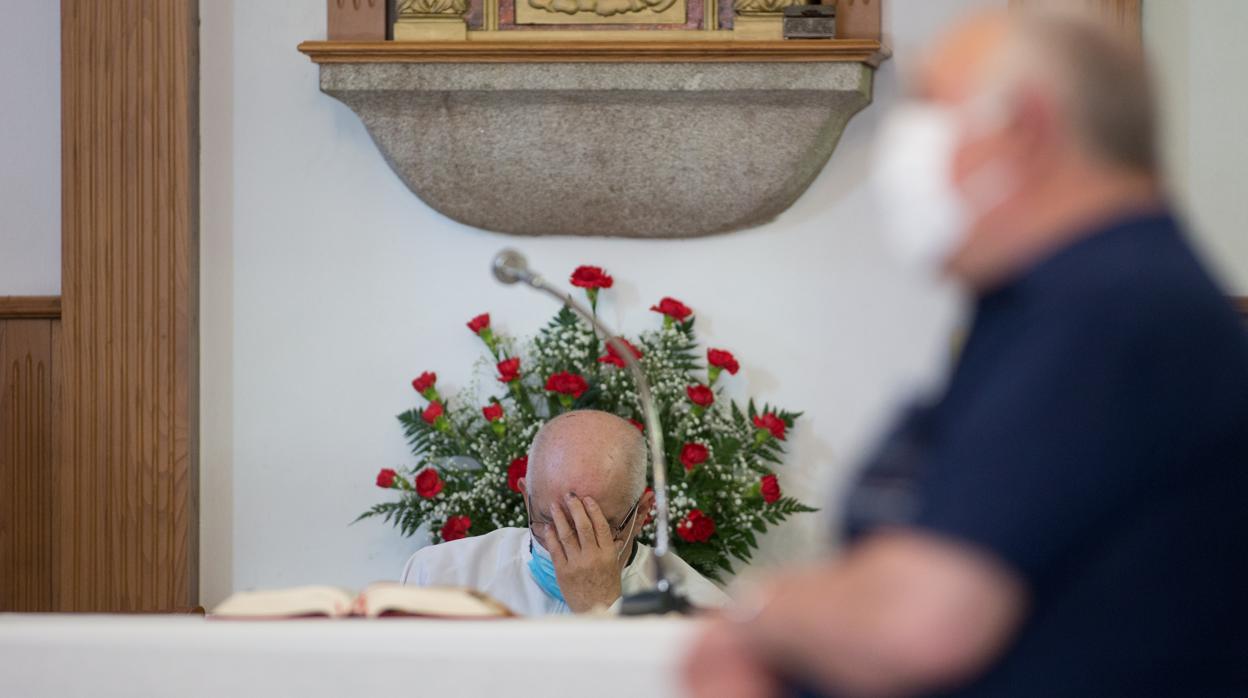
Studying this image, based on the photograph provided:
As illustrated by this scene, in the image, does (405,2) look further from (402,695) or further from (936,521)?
(936,521)

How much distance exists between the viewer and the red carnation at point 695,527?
168 inches

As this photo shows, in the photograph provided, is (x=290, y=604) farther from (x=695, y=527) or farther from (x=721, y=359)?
(x=721, y=359)

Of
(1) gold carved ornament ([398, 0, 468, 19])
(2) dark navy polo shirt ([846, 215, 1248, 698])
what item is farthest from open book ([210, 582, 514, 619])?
(1) gold carved ornament ([398, 0, 468, 19])

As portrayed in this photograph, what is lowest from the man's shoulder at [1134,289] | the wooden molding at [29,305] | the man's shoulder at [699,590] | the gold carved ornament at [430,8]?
the man's shoulder at [699,590]

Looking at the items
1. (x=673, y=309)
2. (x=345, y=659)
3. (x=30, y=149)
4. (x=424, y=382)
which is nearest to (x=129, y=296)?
(x=30, y=149)

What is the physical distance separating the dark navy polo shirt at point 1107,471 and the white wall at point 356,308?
12.0 ft

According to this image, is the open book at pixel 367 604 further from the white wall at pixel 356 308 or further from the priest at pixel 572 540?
the white wall at pixel 356 308

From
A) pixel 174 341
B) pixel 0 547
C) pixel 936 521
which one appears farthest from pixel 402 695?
pixel 0 547

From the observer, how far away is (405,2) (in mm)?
4641

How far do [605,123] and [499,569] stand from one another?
1.33 metres

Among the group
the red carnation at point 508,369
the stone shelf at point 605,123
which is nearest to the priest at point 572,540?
the red carnation at point 508,369

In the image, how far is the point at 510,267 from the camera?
2787 mm

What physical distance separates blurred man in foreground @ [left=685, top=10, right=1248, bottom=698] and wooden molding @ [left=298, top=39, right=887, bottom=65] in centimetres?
339

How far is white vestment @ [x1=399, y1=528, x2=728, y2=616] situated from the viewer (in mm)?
4055
